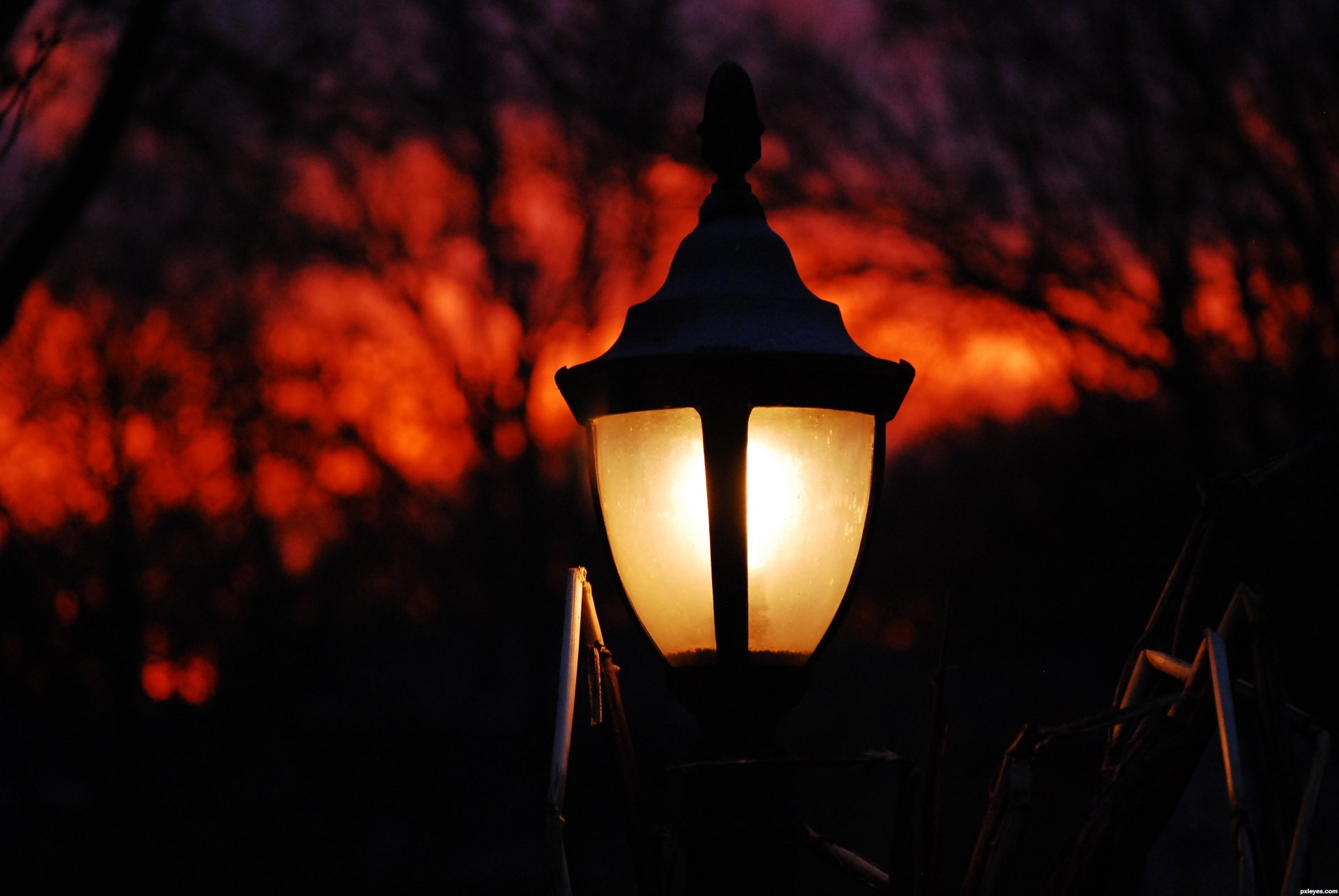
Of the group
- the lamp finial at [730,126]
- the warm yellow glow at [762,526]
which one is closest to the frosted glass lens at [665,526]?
the warm yellow glow at [762,526]

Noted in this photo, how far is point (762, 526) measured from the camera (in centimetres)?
266

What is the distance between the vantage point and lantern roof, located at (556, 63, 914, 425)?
2689 millimetres

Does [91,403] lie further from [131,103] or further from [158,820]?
[131,103]

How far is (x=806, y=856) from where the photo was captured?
14.4m

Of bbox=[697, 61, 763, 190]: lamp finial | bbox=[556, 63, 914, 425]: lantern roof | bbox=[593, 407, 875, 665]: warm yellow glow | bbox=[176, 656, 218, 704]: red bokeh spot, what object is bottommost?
A: bbox=[176, 656, 218, 704]: red bokeh spot

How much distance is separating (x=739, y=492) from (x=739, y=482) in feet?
0.06

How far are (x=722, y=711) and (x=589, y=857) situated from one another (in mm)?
12455

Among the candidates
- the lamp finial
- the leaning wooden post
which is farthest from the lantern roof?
the leaning wooden post

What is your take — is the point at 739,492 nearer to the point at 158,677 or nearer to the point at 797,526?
the point at 797,526

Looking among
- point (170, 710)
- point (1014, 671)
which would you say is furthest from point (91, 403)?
point (1014, 671)

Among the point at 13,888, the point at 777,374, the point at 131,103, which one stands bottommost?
the point at 13,888

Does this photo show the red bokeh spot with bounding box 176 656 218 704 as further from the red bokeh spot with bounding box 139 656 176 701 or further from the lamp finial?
the lamp finial

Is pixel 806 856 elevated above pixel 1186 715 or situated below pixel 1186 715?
below

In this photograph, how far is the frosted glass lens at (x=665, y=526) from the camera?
2.69 metres
